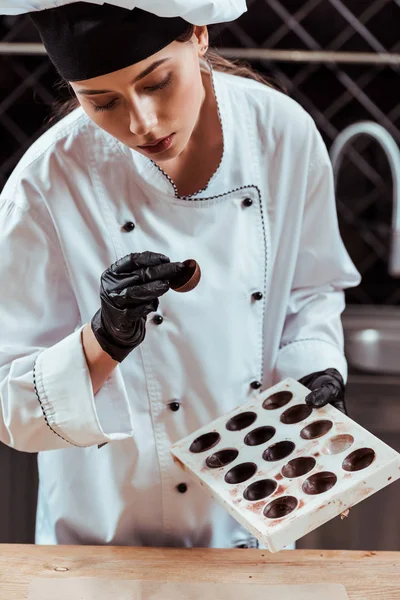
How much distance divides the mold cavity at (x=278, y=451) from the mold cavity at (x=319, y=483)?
0.28 ft

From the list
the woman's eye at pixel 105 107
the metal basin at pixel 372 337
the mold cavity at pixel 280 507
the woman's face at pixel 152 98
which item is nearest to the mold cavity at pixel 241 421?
the mold cavity at pixel 280 507

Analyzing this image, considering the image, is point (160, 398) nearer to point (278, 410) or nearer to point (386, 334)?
point (278, 410)

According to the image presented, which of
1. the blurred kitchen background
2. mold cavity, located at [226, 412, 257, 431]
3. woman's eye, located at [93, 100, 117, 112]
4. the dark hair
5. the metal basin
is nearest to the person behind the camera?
woman's eye, located at [93, 100, 117, 112]

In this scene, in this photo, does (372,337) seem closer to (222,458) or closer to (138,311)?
(222,458)

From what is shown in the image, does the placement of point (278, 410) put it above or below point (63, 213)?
below

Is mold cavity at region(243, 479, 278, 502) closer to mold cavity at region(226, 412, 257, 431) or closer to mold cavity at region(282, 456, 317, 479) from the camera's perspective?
mold cavity at region(282, 456, 317, 479)

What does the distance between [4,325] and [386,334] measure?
1.72m

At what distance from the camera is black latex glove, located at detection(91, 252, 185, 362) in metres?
1.23

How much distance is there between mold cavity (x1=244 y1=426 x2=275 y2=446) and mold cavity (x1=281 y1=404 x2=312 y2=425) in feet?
0.10

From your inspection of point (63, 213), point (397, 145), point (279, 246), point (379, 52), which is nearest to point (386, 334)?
point (397, 145)

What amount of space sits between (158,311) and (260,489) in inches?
14.7

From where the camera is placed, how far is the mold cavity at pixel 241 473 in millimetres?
1330

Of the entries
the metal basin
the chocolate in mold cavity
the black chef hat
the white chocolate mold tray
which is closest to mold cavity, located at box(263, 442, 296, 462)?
the white chocolate mold tray

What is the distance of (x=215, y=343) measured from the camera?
151 centimetres
